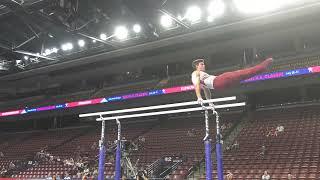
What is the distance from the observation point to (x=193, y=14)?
14.4 metres

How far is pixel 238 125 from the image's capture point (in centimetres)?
1892

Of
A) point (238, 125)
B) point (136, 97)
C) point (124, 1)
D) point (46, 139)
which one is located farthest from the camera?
point (46, 139)

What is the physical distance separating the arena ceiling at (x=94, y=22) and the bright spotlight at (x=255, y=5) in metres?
0.16

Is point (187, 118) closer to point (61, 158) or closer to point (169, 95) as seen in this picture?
point (169, 95)

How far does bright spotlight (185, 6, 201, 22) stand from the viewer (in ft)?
45.5

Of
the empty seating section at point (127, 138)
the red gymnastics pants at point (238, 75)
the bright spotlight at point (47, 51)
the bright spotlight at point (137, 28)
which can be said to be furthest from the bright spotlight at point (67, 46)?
the red gymnastics pants at point (238, 75)

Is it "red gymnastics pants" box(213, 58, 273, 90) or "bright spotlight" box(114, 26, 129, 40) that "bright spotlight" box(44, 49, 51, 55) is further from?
"red gymnastics pants" box(213, 58, 273, 90)

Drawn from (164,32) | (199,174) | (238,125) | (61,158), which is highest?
(164,32)

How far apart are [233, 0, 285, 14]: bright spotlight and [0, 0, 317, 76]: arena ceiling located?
0.16 m

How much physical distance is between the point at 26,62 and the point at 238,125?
1225 centimetres

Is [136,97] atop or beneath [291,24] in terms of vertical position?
beneath

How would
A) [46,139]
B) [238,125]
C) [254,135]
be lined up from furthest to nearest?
1. [46,139]
2. [238,125]
3. [254,135]

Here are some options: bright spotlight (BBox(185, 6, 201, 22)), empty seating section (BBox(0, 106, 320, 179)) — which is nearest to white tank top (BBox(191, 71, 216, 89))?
bright spotlight (BBox(185, 6, 201, 22))

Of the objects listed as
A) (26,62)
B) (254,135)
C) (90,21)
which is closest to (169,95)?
(254,135)
